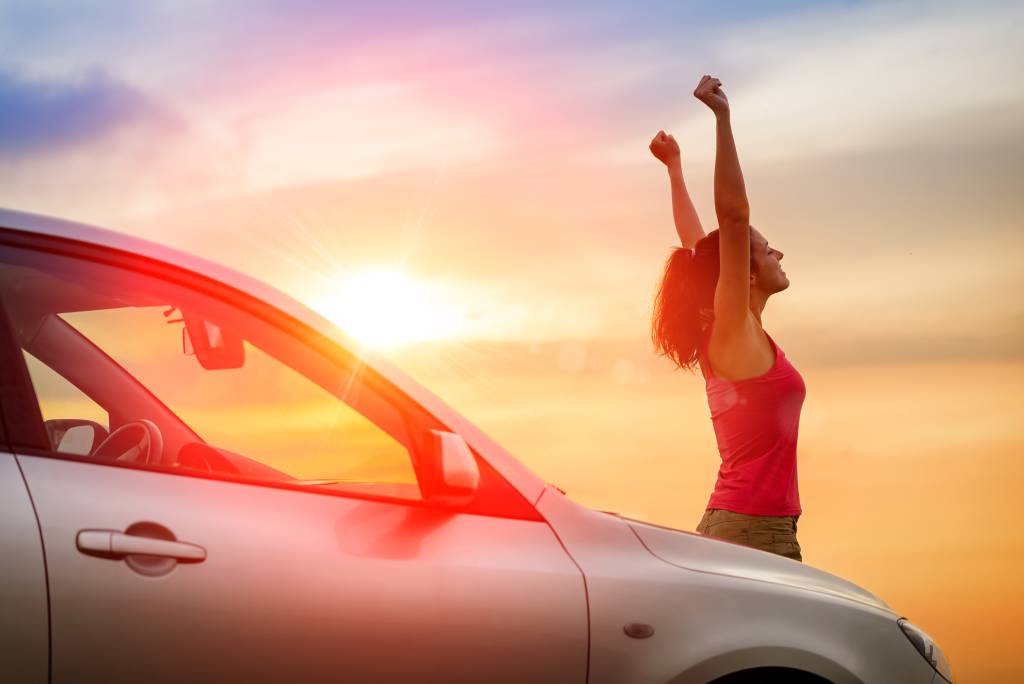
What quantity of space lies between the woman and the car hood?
56 centimetres

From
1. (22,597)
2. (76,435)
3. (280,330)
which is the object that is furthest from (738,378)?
(22,597)

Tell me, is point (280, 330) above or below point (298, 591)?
above

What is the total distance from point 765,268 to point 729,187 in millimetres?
540

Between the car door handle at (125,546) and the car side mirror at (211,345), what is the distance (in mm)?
753

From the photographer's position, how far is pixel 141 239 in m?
3.20

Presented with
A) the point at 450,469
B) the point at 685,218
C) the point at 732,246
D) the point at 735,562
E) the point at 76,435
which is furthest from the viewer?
the point at 685,218

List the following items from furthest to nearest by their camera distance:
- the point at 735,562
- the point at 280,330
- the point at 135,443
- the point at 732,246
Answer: the point at 732,246 < the point at 135,443 < the point at 735,562 < the point at 280,330

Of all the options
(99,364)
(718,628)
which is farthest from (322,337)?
(99,364)

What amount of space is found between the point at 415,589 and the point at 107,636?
0.73 metres

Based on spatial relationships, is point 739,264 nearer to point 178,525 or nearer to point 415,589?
point 415,589

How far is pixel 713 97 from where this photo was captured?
4480 mm

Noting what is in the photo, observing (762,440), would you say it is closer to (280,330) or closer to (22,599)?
(280,330)

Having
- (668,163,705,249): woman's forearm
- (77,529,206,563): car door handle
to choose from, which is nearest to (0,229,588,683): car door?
(77,529,206,563): car door handle

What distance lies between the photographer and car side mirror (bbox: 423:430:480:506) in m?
2.91
